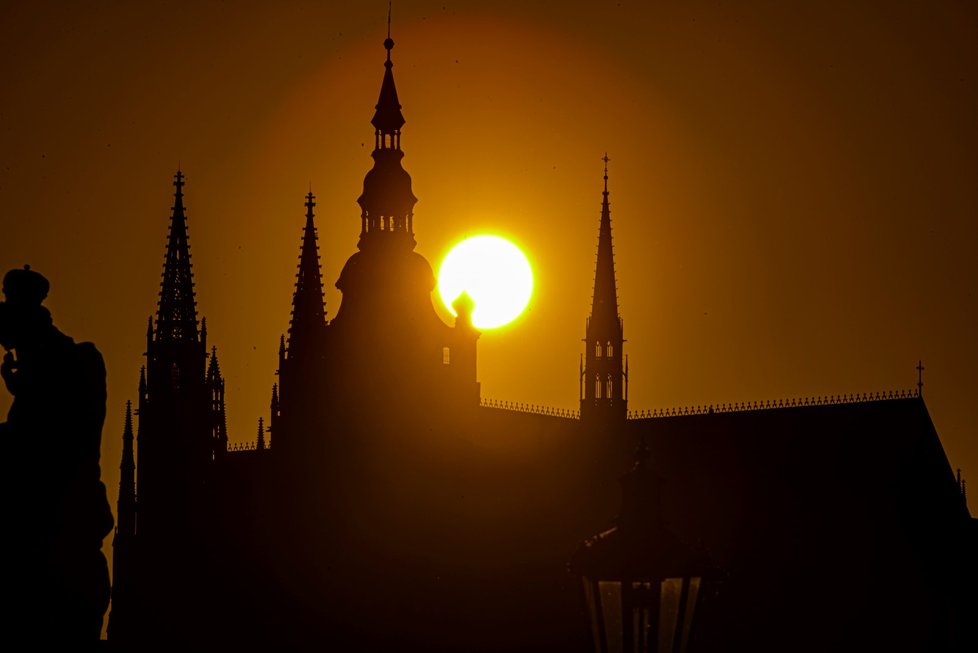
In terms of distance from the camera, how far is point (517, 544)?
410 feet

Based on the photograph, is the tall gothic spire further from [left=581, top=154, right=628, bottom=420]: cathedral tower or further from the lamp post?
the lamp post

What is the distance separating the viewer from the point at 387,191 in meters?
116

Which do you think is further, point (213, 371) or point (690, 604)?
point (213, 371)

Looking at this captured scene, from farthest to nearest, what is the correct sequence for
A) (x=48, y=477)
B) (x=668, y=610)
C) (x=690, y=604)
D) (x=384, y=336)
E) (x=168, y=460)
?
(x=384, y=336) < (x=168, y=460) < (x=690, y=604) < (x=668, y=610) < (x=48, y=477)

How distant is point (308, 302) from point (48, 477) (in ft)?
320

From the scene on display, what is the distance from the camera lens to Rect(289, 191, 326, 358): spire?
372ft

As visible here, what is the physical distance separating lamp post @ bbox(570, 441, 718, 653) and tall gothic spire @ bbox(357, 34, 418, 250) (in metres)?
96.0

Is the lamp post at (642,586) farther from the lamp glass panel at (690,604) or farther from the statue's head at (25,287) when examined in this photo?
the statue's head at (25,287)

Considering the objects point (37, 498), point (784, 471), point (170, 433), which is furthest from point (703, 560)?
point (784, 471)

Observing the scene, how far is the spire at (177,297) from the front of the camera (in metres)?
112

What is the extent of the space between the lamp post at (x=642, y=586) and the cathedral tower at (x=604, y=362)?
97.3 metres

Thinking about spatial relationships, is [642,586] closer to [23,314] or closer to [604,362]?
[23,314]

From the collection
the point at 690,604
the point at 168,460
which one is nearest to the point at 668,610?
the point at 690,604

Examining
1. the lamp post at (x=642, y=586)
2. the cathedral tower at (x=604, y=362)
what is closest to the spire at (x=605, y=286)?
the cathedral tower at (x=604, y=362)
